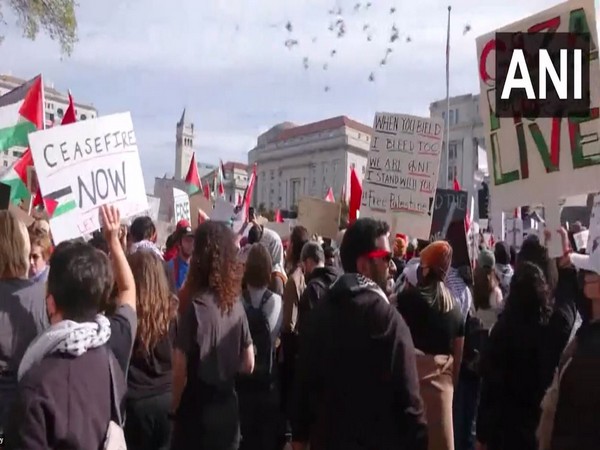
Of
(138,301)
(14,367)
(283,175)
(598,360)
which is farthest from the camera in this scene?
(283,175)

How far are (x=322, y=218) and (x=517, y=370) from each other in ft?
20.4

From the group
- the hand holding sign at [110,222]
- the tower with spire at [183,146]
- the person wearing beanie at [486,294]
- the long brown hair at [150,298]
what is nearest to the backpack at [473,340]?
the person wearing beanie at [486,294]

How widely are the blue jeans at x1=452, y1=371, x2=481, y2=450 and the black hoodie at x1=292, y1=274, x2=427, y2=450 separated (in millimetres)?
3201

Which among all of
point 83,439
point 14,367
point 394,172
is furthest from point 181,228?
point 83,439

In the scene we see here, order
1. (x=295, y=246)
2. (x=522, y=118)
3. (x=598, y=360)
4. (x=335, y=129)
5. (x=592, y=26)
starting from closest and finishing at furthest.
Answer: (x=598, y=360) < (x=592, y=26) < (x=522, y=118) < (x=295, y=246) < (x=335, y=129)

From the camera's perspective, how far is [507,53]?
16.3 feet

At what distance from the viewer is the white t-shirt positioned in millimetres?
6664

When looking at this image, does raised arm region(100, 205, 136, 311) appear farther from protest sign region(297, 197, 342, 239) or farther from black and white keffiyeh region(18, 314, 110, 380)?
protest sign region(297, 197, 342, 239)

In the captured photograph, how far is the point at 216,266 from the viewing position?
4297 millimetres

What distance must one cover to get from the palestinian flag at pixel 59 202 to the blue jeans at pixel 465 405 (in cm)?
358

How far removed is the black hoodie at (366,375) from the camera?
3.42 m

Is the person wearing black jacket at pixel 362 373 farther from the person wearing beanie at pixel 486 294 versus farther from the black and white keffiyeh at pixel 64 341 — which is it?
the person wearing beanie at pixel 486 294

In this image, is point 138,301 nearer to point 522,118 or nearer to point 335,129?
point 522,118

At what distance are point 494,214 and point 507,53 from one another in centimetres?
104
